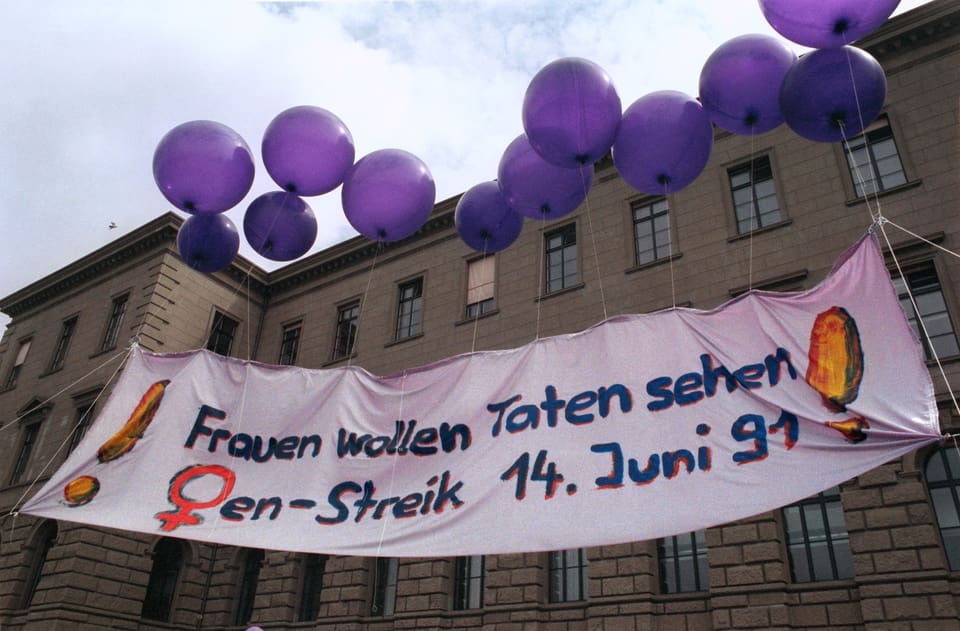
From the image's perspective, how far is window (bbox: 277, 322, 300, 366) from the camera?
26477 mm

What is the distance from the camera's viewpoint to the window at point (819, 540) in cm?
1322

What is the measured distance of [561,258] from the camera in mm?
20297

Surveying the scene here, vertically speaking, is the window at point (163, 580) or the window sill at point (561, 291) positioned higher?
the window sill at point (561, 291)

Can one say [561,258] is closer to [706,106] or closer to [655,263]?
[655,263]

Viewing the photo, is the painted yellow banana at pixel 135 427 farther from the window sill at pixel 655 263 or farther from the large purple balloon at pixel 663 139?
the window sill at pixel 655 263

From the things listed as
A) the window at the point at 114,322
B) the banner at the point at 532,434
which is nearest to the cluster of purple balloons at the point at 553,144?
the banner at the point at 532,434

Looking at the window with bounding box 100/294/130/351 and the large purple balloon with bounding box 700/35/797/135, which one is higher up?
the window with bounding box 100/294/130/351

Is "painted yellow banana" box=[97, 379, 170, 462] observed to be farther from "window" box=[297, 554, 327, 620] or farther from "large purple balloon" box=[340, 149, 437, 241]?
"window" box=[297, 554, 327, 620]

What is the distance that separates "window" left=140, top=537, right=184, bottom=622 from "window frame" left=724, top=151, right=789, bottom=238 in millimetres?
19478

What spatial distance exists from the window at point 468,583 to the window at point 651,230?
8.68 m

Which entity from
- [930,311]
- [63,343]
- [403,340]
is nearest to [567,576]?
[403,340]

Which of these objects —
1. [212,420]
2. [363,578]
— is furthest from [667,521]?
[363,578]

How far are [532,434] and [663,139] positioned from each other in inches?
152

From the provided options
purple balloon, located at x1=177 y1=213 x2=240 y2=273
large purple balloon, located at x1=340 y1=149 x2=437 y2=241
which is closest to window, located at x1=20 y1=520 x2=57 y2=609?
purple balloon, located at x1=177 y1=213 x2=240 y2=273
